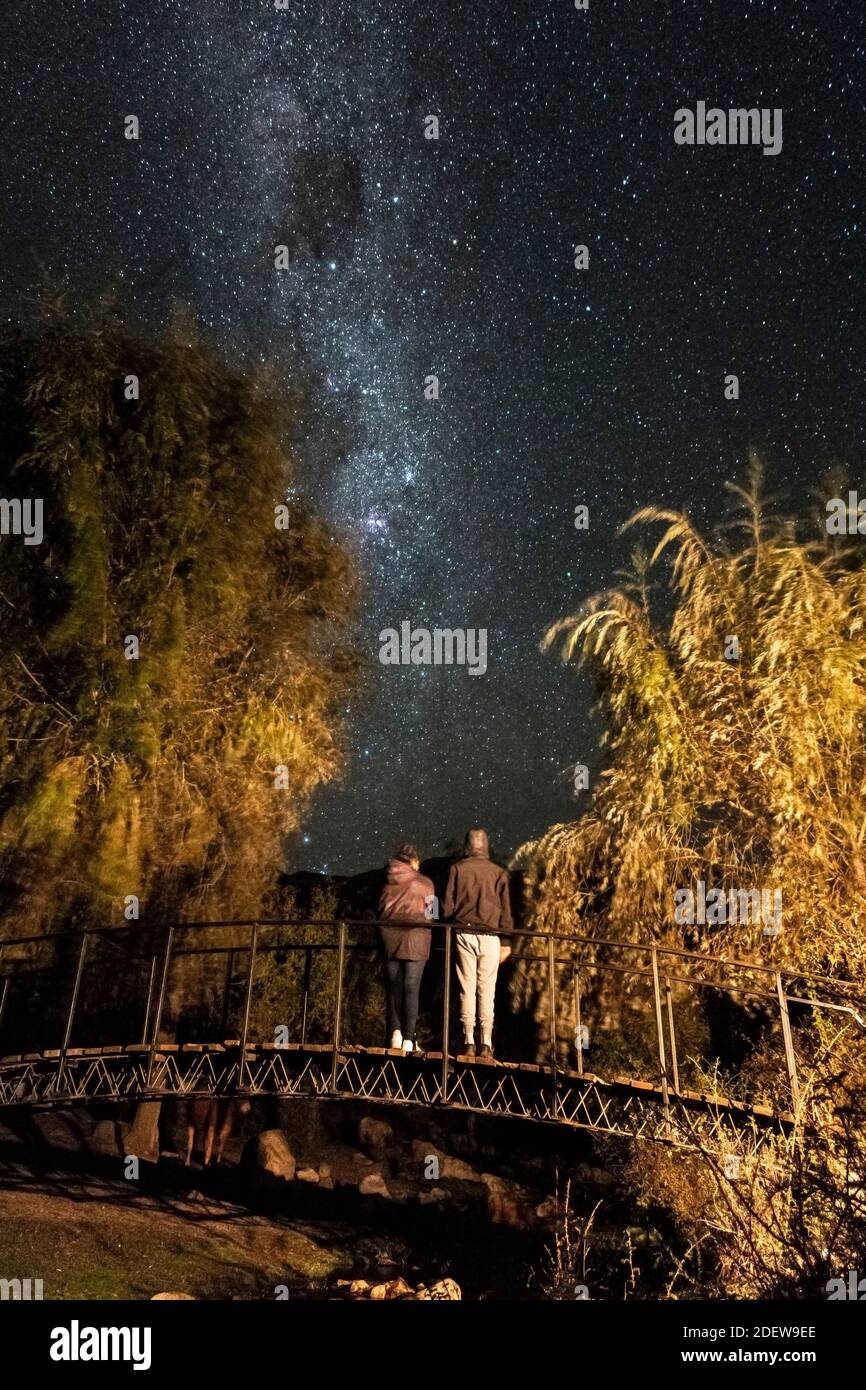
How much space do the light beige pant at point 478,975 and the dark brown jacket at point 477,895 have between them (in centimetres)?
15

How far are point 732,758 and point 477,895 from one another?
375 centimetres

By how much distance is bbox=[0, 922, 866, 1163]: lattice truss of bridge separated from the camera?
9219 mm

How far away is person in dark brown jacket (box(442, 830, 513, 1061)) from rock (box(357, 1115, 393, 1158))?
1368 cm

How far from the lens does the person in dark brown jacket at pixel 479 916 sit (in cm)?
948

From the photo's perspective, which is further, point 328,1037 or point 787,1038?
point 328,1037

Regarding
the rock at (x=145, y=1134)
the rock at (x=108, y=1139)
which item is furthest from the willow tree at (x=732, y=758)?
the rock at (x=108, y=1139)

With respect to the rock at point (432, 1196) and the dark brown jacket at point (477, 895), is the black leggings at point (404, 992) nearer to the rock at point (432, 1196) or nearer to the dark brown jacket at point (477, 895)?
the dark brown jacket at point (477, 895)

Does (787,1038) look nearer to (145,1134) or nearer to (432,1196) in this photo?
(145,1134)

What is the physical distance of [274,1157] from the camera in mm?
19047

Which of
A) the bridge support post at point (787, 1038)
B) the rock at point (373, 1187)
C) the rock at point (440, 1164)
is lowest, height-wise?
the rock at point (373, 1187)

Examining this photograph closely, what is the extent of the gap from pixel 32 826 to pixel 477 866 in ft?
19.9

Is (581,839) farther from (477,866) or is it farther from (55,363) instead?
(55,363)

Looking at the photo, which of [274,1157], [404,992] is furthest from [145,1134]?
[404,992]

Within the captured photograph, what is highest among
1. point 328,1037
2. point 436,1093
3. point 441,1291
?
point 328,1037
